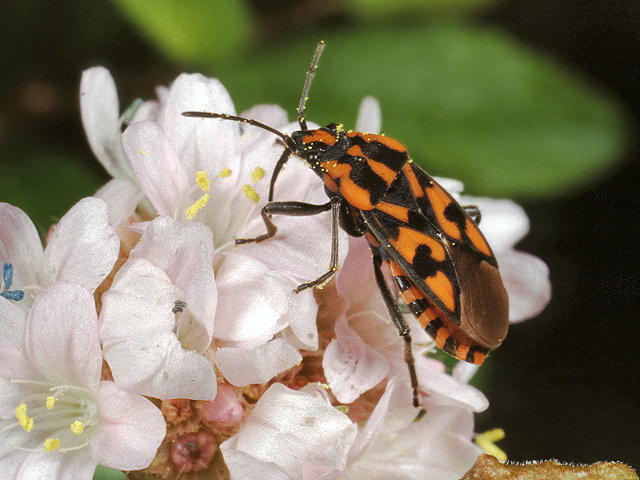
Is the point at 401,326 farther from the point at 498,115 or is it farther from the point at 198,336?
the point at 498,115

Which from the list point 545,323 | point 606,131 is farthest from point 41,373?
point 606,131

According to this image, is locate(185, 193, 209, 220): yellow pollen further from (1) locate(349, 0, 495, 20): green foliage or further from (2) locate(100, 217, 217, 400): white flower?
(1) locate(349, 0, 495, 20): green foliage

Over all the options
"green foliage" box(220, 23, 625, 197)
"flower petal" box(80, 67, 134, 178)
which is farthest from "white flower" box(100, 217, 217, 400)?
"green foliage" box(220, 23, 625, 197)

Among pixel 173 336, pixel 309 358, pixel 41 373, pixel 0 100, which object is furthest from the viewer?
pixel 0 100

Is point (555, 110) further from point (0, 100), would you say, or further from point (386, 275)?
point (0, 100)

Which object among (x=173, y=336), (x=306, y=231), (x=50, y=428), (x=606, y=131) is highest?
(x=606, y=131)

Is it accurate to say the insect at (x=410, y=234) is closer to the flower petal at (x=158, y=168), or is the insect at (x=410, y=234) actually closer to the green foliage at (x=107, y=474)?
the flower petal at (x=158, y=168)

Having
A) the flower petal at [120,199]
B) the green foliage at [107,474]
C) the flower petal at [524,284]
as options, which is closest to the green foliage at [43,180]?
the flower petal at [120,199]
